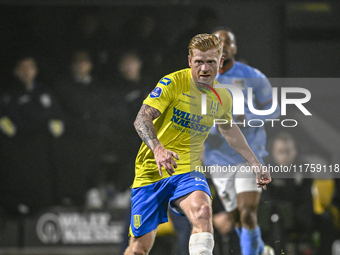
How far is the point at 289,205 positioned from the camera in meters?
5.94

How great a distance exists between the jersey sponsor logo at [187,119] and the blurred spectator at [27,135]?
3557 millimetres

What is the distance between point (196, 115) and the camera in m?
3.36

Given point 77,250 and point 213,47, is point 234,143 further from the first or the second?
point 77,250

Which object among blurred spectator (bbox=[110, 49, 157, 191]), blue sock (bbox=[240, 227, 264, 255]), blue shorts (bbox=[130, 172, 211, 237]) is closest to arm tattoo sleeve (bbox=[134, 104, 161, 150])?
blue shorts (bbox=[130, 172, 211, 237])

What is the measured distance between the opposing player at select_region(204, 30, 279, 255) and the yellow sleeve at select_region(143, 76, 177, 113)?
144 centimetres

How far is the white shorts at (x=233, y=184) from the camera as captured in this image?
4594mm

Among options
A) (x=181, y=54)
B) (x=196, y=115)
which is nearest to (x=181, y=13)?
(x=181, y=54)

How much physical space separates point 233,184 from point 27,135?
310 cm

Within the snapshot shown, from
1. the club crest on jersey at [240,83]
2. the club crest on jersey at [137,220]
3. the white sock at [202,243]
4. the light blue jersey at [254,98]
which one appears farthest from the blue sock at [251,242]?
the white sock at [202,243]

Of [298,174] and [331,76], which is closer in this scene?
[298,174]

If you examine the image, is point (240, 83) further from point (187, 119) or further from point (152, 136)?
point (152, 136)

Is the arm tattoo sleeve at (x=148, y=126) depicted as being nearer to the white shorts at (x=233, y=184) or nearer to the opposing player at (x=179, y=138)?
the opposing player at (x=179, y=138)

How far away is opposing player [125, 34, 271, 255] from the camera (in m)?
3.19

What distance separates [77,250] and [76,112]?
1.83 m
